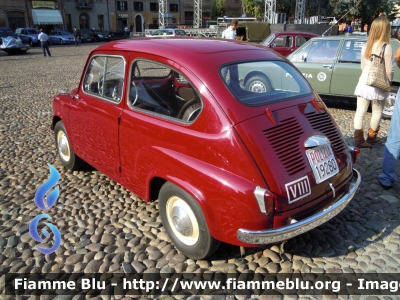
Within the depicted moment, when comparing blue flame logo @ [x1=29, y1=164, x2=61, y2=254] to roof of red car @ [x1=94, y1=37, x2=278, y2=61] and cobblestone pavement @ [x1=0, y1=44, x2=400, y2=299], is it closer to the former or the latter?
cobblestone pavement @ [x1=0, y1=44, x2=400, y2=299]

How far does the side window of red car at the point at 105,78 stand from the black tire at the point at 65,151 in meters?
0.90

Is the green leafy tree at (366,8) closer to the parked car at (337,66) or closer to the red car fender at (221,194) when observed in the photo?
the parked car at (337,66)

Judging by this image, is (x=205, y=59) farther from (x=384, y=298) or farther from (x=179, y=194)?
(x=384, y=298)

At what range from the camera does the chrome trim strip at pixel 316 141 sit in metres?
2.87

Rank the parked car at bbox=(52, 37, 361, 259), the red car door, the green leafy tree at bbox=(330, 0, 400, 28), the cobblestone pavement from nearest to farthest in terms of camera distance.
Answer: the parked car at bbox=(52, 37, 361, 259)
the cobblestone pavement
the red car door
the green leafy tree at bbox=(330, 0, 400, 28)

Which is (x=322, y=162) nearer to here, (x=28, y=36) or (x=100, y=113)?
(x=100, y=113)

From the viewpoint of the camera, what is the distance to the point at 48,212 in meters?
3.86

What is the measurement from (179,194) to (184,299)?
2.63 ft

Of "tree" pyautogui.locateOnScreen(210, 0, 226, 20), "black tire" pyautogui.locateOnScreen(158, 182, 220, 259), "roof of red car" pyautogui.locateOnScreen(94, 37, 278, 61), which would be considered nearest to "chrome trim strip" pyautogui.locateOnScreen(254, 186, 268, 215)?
"black tire" pyautogui.locateOnScreen(158, 182, 220, 259)

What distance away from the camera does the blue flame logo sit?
333 centimetres

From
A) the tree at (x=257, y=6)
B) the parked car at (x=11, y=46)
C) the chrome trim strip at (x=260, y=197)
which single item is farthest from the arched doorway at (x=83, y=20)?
the chrome trim strip at (x=260, y=197)

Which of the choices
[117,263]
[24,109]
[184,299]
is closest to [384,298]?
[184,299]

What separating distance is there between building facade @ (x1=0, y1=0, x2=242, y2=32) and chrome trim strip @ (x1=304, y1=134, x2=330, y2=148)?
164 feet

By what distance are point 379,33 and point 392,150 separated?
194 cm
